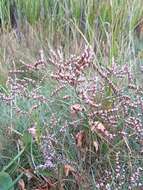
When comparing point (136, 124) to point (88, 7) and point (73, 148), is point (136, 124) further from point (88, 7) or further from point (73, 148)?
point (88, 7)

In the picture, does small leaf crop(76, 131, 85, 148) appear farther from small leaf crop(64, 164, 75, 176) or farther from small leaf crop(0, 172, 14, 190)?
small leaf crop(0, 172, 14, 190)

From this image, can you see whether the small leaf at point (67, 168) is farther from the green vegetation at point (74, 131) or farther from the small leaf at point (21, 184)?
the small leaf at point (21, 184)

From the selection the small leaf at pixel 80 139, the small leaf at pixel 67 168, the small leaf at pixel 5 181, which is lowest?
the small leaf at pixel 5 181

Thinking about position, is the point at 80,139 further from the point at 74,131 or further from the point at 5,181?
the point at 5,181

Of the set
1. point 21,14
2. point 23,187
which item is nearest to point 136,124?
point 23,187

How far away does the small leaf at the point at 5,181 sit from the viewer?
6.70 ft

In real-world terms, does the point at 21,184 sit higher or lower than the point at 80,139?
lower

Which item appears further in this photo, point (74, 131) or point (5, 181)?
point (74, 131)

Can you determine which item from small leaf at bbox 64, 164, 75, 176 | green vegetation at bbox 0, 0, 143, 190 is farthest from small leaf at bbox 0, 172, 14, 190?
small leaf at bbox 64, 164, 75, 176

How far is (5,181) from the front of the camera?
2.05 metres

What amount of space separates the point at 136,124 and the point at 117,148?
18 centimetres

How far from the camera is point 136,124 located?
79.8 inches

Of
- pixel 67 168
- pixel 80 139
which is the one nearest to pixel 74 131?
pixel 80 139

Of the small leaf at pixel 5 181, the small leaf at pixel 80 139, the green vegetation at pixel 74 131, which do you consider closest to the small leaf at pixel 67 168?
the green vegetation at pixel 74 131
